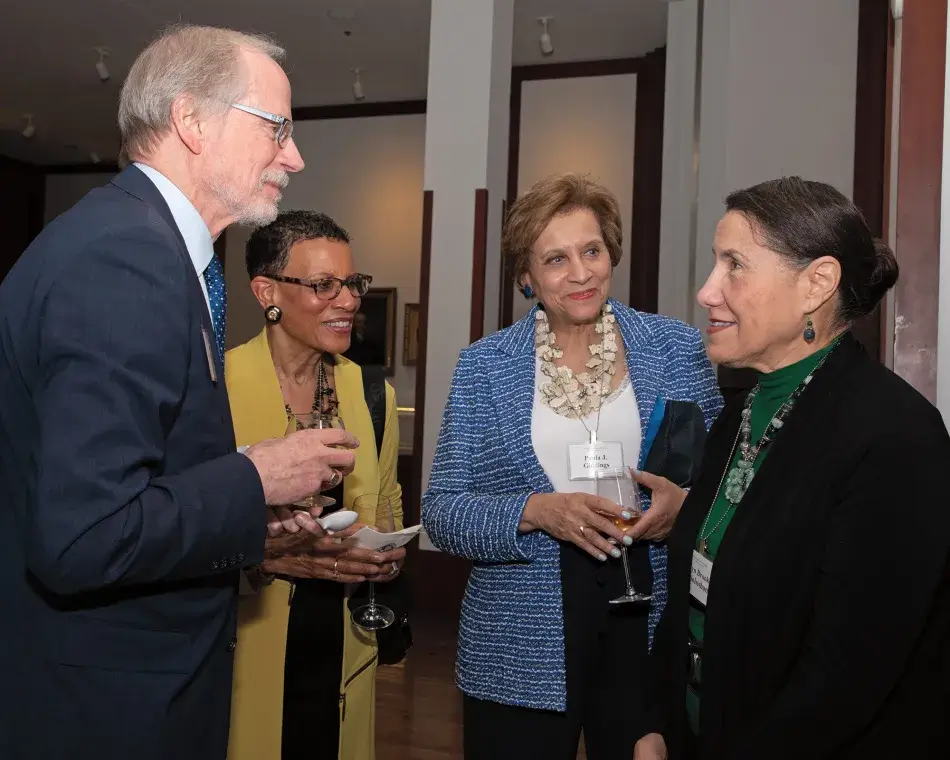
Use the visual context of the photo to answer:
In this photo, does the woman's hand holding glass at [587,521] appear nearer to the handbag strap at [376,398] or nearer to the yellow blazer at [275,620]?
the yellow blazer at [275,620]

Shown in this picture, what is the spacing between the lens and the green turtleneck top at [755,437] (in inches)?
58.7

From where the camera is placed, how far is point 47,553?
1032 millimetres

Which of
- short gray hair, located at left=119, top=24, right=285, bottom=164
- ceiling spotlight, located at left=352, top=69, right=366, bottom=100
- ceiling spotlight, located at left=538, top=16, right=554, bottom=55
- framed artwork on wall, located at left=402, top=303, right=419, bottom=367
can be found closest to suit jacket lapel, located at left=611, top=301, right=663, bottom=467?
short gray hair, located at left=119, top=24, right=285, bottom=164

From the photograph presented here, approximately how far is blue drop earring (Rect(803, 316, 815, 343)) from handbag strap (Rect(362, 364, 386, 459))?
1.17 metres

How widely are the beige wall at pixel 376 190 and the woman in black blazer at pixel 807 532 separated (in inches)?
265

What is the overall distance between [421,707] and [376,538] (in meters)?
2.44

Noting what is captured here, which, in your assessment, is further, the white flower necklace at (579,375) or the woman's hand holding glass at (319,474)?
the white flower necklace at (579,375)

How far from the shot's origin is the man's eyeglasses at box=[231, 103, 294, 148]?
1.41 metres

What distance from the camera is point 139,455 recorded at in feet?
3.45

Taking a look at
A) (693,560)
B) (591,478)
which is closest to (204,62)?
(591,478)

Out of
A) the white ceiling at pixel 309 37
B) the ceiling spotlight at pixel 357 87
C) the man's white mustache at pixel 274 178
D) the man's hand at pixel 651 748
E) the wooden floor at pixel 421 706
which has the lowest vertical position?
the wooden floor at pixel 421 706

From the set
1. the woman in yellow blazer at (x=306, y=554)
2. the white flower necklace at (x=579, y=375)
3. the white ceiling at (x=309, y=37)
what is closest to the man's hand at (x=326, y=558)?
the woman in yellow blazer at (x=306, y=554)

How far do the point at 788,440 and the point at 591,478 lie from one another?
45cm

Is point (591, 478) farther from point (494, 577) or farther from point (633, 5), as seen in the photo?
point (633, 5)
